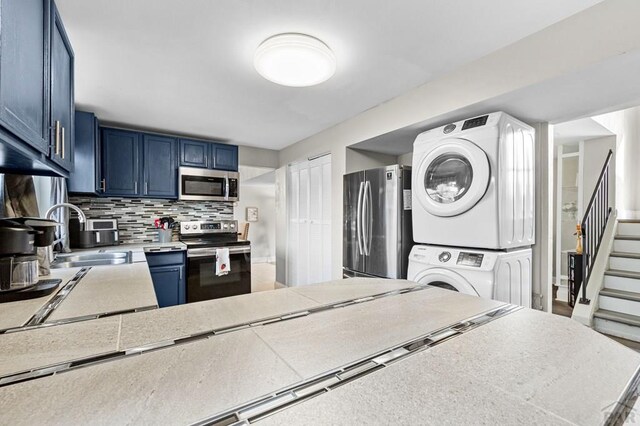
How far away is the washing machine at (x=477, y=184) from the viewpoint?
6.49 ft

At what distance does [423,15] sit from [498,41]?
584 millimetres

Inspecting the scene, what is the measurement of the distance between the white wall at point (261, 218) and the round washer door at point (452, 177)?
5944mm

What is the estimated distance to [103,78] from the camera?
2.23 meters

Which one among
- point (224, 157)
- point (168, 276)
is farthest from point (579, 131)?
point (168, 276)

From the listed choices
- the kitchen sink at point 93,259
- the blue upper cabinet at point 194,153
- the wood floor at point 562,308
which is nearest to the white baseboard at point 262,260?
the blue upper cabinet at point 194,153

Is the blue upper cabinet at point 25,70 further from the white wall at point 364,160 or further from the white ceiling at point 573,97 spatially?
the white wall at point 364,160

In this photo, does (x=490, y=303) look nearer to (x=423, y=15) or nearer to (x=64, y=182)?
(x=423, y=15)

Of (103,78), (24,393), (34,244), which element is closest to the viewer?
(24,393)

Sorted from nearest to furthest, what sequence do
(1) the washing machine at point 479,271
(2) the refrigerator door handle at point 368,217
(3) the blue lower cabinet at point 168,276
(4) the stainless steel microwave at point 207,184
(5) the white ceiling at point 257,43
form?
(5) the white ceiling at point 257,43
(1) the washing machine at point 479,271
(2) the refrigerator door handle at point 368,217
(3) the blue lower cabinet at point 168,276
(4) the stainless steel microwave at point 207,184

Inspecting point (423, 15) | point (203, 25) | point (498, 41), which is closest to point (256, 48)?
point (203, 25)

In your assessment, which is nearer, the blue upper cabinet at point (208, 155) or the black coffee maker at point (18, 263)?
the black coffee maker at point (18, 263)

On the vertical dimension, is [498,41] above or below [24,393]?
above

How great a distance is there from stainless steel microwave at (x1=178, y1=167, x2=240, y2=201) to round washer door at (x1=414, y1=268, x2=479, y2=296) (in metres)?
2.66

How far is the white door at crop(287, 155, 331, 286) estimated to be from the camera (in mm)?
3648
